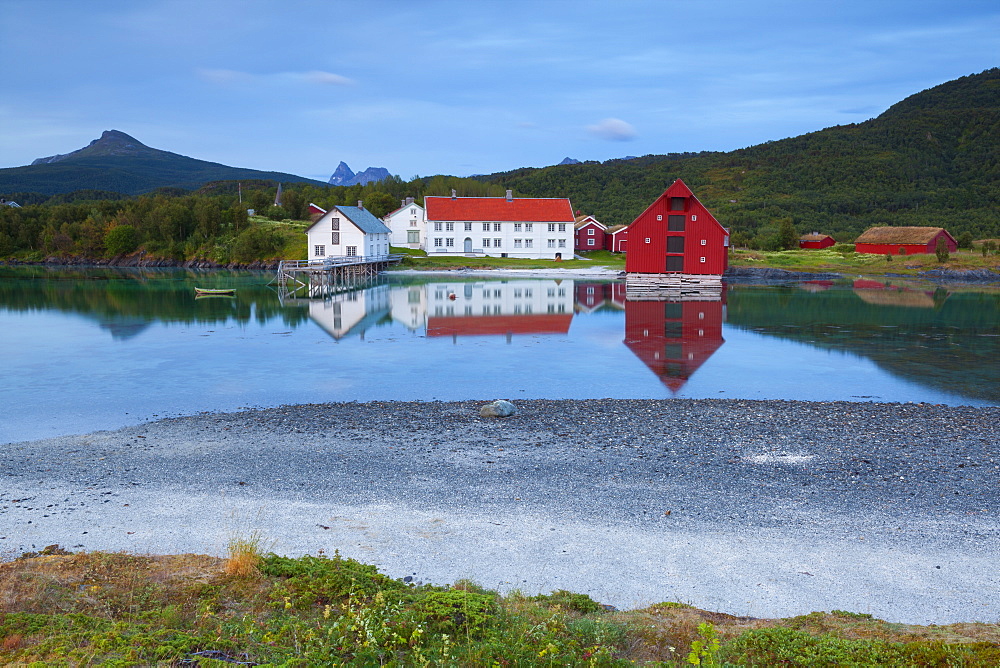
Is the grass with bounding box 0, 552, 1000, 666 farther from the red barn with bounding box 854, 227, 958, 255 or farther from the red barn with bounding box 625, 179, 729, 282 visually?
the red barn with bounding box 854, 227, 958, 255

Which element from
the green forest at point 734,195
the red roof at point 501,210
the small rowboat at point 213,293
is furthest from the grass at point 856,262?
the small rowboat at point 213,293

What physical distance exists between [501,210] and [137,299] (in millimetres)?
35101

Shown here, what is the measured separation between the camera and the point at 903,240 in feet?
225

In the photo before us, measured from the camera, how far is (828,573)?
22.5ft

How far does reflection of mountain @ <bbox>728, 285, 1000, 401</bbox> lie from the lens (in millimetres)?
19094

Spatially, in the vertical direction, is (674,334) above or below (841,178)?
below

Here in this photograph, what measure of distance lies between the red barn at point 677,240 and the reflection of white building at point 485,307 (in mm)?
5297

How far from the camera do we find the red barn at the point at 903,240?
6731 centimetres

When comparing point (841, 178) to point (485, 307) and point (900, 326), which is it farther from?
point (485, 307)

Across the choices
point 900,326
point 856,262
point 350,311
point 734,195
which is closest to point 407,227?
point 350,311

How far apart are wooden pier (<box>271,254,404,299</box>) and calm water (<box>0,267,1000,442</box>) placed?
15.0ft

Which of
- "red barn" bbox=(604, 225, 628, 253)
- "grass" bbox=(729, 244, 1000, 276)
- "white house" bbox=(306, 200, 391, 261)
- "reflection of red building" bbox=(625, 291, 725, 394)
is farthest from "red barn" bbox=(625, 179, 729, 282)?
"red barn" bbox=(604, 225, 628, 253)

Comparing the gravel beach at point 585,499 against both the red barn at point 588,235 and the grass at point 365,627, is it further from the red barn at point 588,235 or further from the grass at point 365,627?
the red barn at point 588,235

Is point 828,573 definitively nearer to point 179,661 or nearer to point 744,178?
point 179,661
